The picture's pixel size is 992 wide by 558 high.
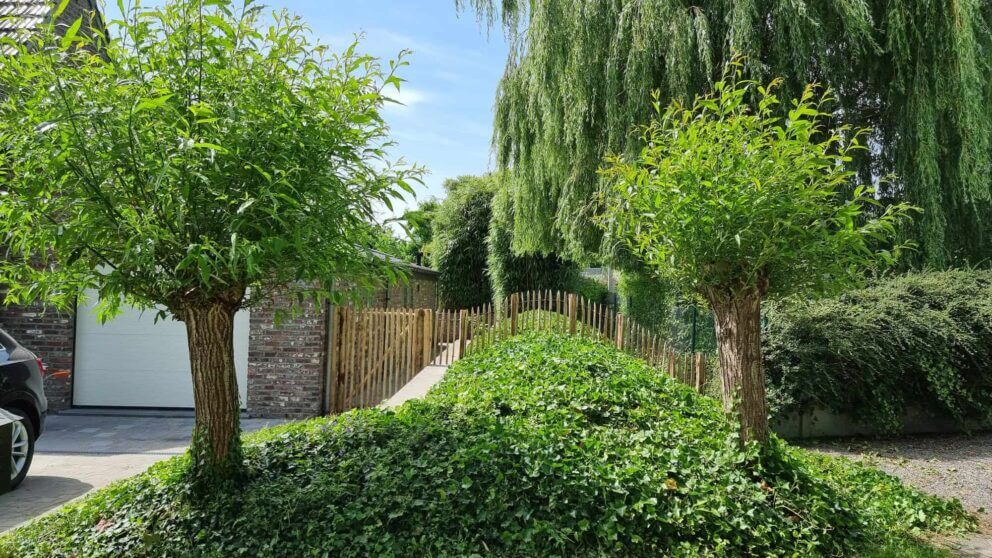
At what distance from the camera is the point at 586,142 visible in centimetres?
976

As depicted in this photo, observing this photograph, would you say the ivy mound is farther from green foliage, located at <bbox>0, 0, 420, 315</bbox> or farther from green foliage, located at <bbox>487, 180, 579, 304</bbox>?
green foliage, located at <bbox>487, 180, 579, 304</bbox>

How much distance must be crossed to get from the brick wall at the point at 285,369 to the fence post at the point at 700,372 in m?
5.28

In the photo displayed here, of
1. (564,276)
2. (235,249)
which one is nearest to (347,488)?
(235,249)

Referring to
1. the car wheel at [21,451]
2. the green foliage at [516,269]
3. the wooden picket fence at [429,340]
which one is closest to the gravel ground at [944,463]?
the wooden picket fence at [429,340]

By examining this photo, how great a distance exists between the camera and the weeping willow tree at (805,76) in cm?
792

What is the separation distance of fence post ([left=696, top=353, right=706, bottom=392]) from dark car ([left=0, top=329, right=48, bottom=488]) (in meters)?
7.36

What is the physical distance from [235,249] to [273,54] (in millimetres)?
1276

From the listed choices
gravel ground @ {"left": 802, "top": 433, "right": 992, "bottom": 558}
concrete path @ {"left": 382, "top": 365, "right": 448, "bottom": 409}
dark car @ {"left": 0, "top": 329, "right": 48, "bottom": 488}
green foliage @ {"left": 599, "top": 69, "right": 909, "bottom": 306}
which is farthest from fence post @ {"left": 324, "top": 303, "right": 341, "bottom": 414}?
gravel ground @ {"left": 802, "top": 433, "right": 992, "bottom": 558}

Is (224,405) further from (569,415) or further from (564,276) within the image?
(564,276)

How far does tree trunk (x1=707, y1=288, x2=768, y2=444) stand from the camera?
4.10 meters

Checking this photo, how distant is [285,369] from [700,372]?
581cm

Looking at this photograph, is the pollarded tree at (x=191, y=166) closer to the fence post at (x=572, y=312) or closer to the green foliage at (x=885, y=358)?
the green foliage at (x=885, y=358)

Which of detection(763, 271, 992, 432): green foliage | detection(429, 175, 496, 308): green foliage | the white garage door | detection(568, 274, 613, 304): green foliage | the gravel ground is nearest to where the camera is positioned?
the gravel ground

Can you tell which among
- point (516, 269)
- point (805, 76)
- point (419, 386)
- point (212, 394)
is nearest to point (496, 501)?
point (212, 394)
